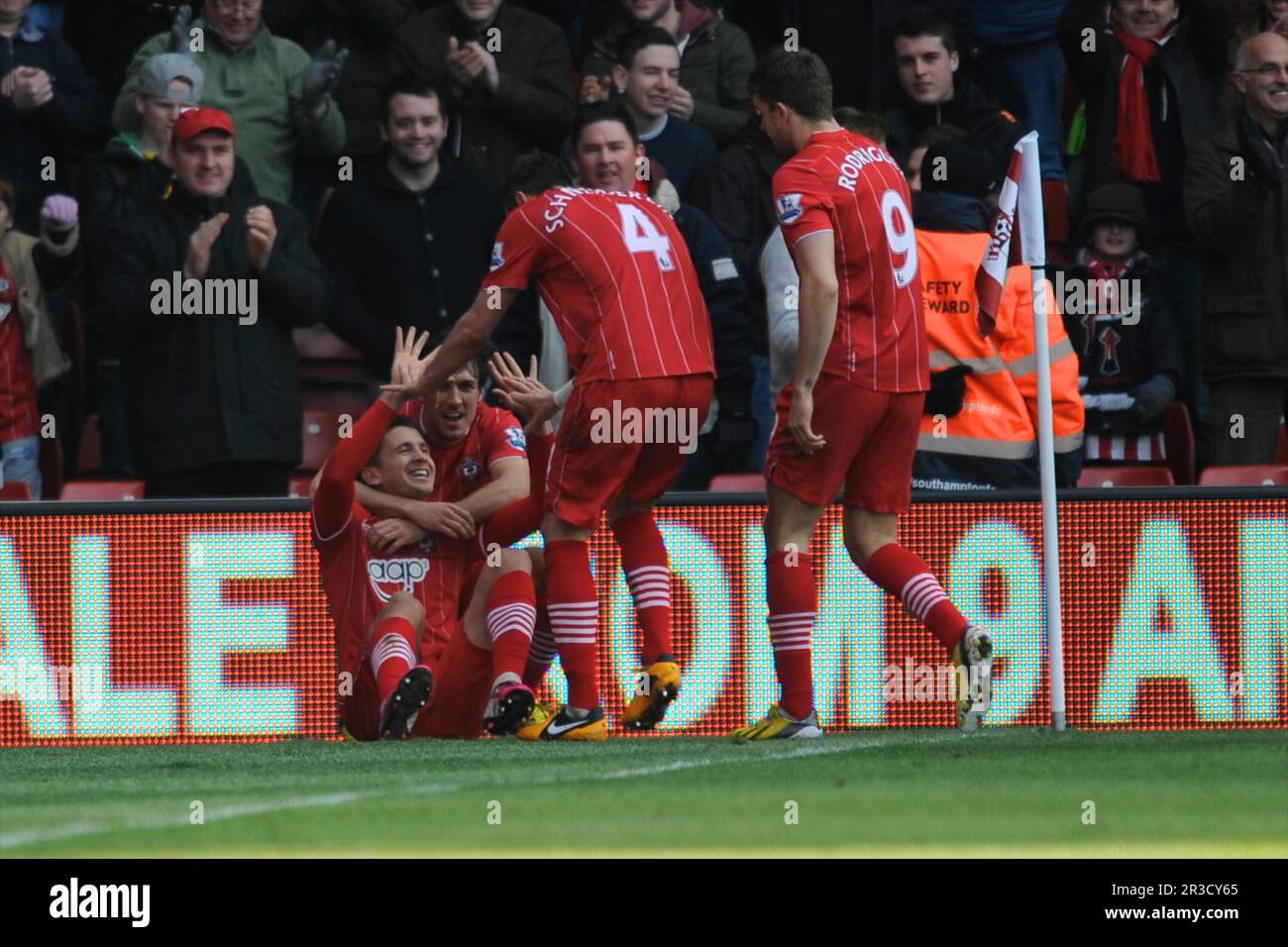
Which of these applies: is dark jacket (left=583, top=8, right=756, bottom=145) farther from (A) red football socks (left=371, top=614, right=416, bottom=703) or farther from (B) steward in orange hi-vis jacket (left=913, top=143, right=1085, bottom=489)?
(A) red football socks (left=371, top=614, right=416, bottom=703)

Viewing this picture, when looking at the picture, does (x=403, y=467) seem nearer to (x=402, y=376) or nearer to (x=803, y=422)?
(x=402, y=376)

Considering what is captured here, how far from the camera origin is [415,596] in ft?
27.3

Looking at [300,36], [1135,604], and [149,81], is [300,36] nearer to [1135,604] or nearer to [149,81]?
[149,81]

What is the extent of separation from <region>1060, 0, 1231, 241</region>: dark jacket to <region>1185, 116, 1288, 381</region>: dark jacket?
23.0 inches

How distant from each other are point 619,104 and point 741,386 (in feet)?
5.06

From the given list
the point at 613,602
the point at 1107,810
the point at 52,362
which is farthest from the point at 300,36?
the point at 1107,810

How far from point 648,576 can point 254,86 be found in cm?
Result: 392

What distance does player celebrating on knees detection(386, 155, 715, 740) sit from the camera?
24.7 feet

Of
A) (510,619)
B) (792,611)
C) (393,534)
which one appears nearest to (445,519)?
(393,534)

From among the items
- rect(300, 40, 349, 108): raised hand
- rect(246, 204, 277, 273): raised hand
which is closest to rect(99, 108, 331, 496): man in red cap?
rect(246, 204, 277, 273): raised hand

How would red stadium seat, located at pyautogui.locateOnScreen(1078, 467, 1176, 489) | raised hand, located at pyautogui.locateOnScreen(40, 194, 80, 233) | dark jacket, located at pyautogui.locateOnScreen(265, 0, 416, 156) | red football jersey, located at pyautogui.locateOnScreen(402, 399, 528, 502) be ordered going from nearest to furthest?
red football jersey, located at pyautogui.locateOnScreen(402, 399, 528, 502) < raised hand, located at pyautogui.locateOnScreen(40, 194, 80, 233) < red stadium seat, located at pyautogui.locateOnScreen(1078, 467, 1176, 489) < dark jacket, located at pyautogui.locateOnScreen(265, 0, 416, 156)

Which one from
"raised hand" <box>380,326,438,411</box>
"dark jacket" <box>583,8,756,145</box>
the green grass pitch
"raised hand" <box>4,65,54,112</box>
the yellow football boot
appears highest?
"dark jacket" <box>583,8,756,145</box>

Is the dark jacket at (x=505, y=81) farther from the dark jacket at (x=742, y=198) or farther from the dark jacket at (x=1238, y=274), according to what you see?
the dark jacket at (x=1238, y=274)

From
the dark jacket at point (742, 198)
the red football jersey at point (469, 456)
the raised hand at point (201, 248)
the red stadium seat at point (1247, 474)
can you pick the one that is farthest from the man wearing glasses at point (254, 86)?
the red stadium seat at point (1247, 474)
